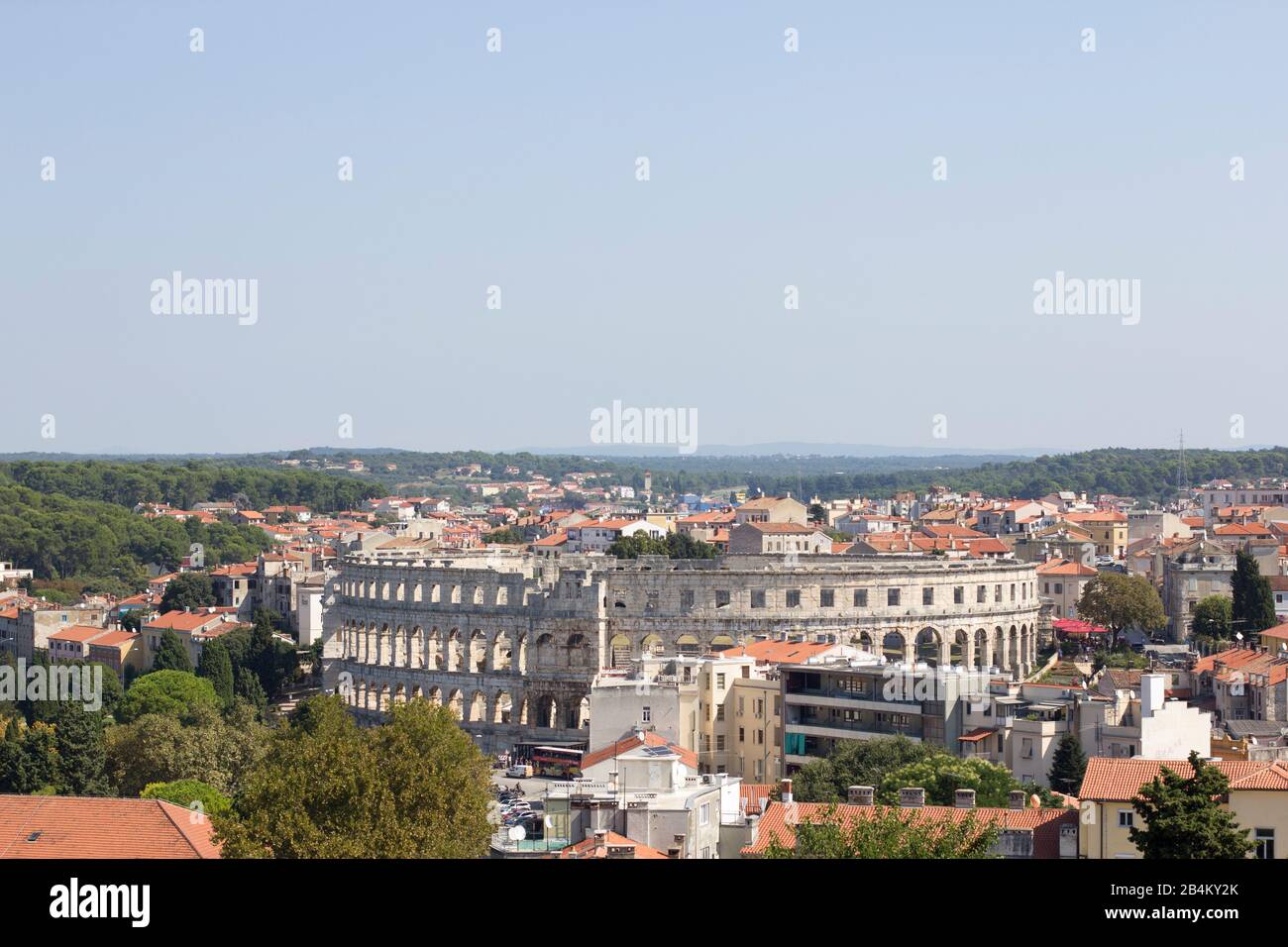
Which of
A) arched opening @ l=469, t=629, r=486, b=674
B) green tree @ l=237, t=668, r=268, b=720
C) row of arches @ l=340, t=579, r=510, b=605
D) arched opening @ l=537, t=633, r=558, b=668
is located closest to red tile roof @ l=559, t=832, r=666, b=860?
arched opening @ l=537, t=633, r=558, b=668

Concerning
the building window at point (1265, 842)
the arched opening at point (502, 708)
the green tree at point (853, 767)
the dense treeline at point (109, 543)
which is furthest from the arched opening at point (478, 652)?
the dense treeline at point (109, 543)

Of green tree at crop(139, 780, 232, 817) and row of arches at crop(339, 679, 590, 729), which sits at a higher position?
green tree at crop(139, 780, 232, 817)

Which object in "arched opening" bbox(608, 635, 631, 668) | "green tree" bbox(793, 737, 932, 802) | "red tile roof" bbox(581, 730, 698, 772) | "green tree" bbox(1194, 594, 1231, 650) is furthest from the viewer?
"green tree" bbox(1194, 594, 1231, 650)

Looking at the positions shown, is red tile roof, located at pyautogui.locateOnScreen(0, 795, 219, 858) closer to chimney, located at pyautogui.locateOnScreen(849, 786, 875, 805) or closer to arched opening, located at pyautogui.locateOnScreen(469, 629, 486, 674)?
chimney, located at pyautogui.locateOnScreen(849, 786, 875, 805)

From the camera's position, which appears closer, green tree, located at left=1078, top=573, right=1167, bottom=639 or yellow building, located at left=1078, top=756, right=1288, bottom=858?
yellow building, located at left=1078, top=756, right=1288, bottom=858
